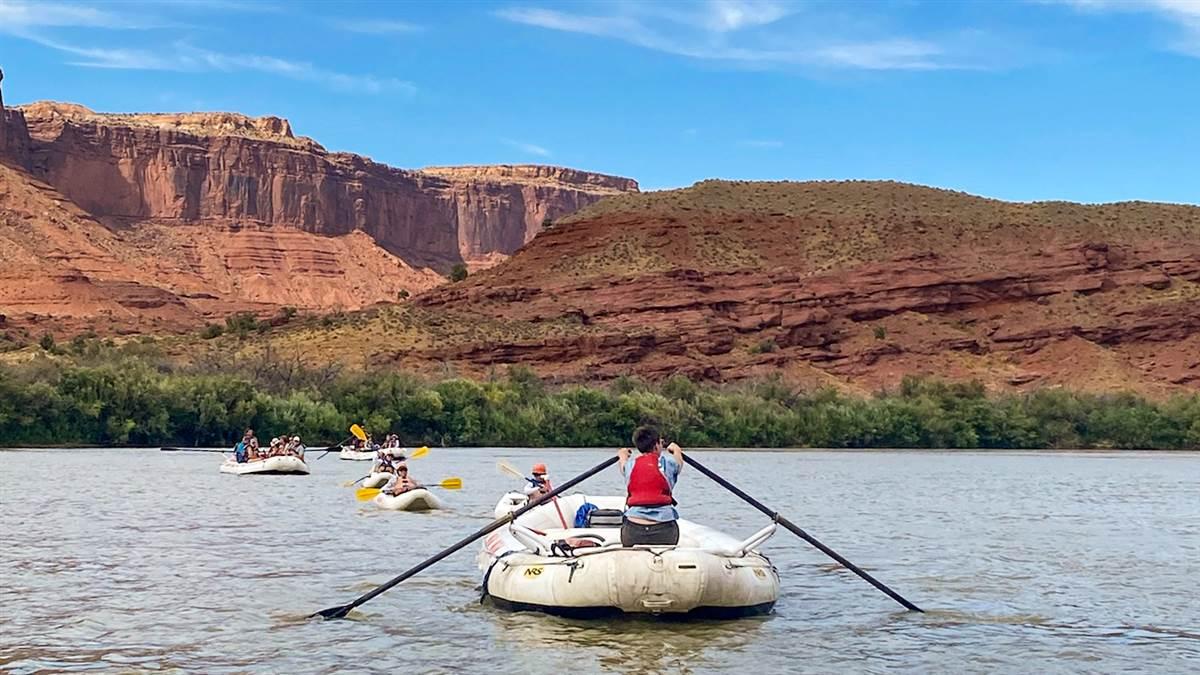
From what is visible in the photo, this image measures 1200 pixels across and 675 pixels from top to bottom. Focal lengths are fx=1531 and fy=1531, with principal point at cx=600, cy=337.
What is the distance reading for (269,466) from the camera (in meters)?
49.5

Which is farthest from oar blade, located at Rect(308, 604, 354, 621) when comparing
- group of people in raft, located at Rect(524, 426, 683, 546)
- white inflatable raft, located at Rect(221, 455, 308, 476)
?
white inflatable raft, located at Rect(221, 455, 308, 476)

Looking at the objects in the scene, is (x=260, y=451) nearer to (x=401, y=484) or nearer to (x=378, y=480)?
(x=378, y=480)

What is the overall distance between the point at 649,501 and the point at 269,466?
33.8 m

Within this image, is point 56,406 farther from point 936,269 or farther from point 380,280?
point 380,280

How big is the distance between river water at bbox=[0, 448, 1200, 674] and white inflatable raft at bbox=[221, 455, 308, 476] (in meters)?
4.47

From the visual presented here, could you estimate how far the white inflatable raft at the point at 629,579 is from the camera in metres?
17.1

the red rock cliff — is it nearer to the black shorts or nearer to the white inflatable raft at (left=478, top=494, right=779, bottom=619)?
the white inflatable raft at (left=478, top=494, right=779, bottom=619)

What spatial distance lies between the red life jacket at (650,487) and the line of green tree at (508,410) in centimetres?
5228

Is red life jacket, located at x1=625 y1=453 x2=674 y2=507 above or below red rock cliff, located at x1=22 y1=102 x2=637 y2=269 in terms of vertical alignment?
below

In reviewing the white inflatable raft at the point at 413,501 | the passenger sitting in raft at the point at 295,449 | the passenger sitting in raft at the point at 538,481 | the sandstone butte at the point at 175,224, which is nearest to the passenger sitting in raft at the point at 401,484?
the white inflatable raft at the point at 413,501

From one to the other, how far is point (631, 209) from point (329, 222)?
257 ft

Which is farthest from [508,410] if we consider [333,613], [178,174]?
[178,174]

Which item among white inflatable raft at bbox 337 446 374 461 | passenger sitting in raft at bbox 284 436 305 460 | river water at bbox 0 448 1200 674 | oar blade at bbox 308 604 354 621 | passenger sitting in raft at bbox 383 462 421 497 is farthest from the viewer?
white inflatable raft at bbox 337 446 374 461

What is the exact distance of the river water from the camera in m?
16.4
